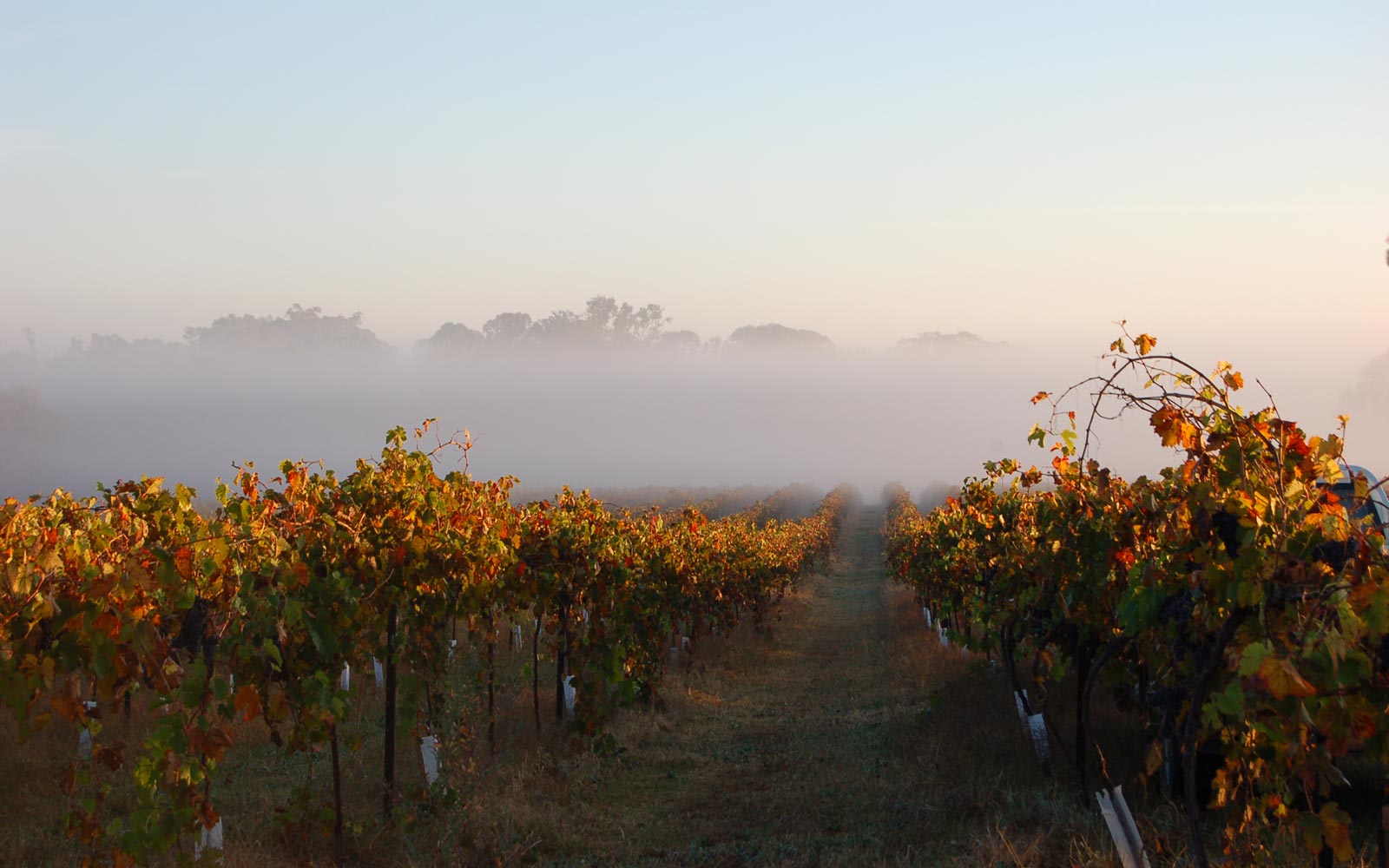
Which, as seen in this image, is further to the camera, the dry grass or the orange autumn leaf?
the dry grass

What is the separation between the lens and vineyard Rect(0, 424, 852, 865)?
495cm

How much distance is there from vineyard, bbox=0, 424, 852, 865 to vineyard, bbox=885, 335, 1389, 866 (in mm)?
4553

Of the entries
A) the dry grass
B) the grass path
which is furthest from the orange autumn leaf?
the grass path

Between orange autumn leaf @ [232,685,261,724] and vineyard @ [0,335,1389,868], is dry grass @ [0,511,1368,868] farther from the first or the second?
orange autumn leaf @ [232,685,261,724]

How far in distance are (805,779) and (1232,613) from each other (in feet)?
18.1

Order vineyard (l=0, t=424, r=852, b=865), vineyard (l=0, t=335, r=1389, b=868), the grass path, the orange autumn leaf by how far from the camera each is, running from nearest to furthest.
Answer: vineyard (l=0, t=335, r=1389, b=868) → vineyard (l=0, t=424, r=852, b=865) → the orange autumn leaf → the grass path

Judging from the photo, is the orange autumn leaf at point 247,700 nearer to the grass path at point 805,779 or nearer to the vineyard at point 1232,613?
the grass path at point 805,779

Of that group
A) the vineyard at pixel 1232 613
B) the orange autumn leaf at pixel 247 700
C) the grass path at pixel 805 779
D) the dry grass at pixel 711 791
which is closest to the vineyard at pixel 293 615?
the orange autumn leaf at pixel 247 700

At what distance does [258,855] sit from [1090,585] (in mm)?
6143

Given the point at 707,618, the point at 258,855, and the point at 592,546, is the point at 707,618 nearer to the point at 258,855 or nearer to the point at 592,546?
the point at 592,546

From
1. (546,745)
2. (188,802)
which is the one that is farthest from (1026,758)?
(188,802)

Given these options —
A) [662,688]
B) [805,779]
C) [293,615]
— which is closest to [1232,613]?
[293,615]

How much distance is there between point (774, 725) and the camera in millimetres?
11664

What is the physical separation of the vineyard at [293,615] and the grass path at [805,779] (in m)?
0.87
